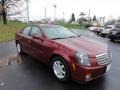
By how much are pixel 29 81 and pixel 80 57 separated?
1638mm

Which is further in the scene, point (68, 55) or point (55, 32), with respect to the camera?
point (55, 32)

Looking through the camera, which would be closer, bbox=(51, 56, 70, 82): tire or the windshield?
bbox=(51, 56, 70, 82): tire

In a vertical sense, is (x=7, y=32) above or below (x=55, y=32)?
below

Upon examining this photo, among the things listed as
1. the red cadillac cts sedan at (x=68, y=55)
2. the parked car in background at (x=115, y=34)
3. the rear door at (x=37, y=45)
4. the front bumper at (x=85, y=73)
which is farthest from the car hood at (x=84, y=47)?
the parked car in background at (x=115, y=34)

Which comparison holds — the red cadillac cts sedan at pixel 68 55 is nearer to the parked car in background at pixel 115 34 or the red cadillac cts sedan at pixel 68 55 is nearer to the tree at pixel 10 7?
the parked car in background at pixel 115 34

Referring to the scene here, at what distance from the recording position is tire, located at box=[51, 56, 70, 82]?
4.67 metres

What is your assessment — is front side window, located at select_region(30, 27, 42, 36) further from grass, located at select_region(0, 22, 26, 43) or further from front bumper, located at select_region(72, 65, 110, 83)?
grass, located at select_region(0, 22, 26, 43)

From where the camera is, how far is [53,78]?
5.13m

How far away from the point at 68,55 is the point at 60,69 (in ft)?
2.01

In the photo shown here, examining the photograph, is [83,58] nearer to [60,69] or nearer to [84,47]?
[84,47]

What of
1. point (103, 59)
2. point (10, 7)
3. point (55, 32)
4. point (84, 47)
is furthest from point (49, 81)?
point (10, 7)

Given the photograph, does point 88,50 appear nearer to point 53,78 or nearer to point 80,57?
point 80,57

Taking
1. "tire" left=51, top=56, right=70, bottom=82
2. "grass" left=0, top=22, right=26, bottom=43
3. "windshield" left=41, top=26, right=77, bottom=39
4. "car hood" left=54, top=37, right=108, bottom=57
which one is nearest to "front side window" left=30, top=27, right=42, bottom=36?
"windshield" left=41, top=26, right=77, bottom=39

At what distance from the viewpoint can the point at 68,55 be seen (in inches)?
179
